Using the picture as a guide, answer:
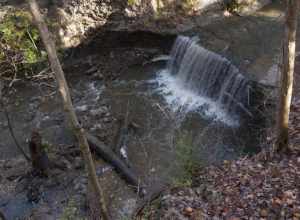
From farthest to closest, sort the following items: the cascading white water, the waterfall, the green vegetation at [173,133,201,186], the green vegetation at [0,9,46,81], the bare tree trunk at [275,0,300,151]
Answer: the cascading white water, the waterfall, the green vegetation at [0,9,46,81], the green vegetation at [173,133,201,186], the bare tree trunk at [275,0,300,151]

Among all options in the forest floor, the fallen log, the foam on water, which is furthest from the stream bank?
the forest floor

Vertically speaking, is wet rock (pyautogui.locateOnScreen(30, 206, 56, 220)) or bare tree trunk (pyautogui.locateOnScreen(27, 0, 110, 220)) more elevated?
bare tree trunk (pyautogui.locateOnScreen(27, 0, 110, 220))

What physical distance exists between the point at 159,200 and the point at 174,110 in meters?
5.27

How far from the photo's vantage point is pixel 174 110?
34.7 ft

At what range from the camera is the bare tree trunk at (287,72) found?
4.49 meters

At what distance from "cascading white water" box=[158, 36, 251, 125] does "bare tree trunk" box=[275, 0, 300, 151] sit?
11.5 ft

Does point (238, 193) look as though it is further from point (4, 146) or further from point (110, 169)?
point (4, 146)

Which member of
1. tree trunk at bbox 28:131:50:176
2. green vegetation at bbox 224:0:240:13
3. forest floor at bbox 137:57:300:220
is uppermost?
green vegetation at bbox 224:0:240:13

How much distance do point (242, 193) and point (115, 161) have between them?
3.72 metres

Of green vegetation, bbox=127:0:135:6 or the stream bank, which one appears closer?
the stream bank

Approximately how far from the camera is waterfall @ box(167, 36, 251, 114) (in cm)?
988

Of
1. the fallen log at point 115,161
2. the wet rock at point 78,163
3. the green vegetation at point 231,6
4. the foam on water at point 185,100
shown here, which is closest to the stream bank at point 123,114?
the wet rock at point 78,163

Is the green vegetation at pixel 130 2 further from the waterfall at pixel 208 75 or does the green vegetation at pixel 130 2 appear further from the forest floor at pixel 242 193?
the forest floor at pixel 242 193

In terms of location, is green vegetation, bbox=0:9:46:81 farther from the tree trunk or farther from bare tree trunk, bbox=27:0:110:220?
bare tree trunk, bbox=27:0:110:220
